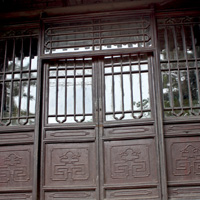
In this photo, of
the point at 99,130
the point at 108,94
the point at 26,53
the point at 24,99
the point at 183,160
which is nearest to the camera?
the point at 183,160

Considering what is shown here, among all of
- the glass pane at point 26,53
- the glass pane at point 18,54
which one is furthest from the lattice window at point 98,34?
the glass pane at point 18,54

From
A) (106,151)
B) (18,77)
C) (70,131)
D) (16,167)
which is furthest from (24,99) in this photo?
(106,151)

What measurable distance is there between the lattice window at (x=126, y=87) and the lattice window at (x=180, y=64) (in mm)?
254

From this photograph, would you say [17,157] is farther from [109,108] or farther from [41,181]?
[109,108]

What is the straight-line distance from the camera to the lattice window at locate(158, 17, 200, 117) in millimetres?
4105

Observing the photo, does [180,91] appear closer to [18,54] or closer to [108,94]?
[108,94]

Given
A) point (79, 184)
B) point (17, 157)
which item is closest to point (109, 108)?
point (79, 184)

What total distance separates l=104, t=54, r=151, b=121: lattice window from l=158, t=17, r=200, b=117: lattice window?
25cm

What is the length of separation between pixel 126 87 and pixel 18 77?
1.47 m

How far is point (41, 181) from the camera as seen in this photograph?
3.96 meters

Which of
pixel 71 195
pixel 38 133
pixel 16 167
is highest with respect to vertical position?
pixel 38 133

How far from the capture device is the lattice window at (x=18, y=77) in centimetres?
428

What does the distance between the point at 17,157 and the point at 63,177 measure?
2.14ft

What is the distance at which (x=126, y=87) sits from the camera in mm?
4234
